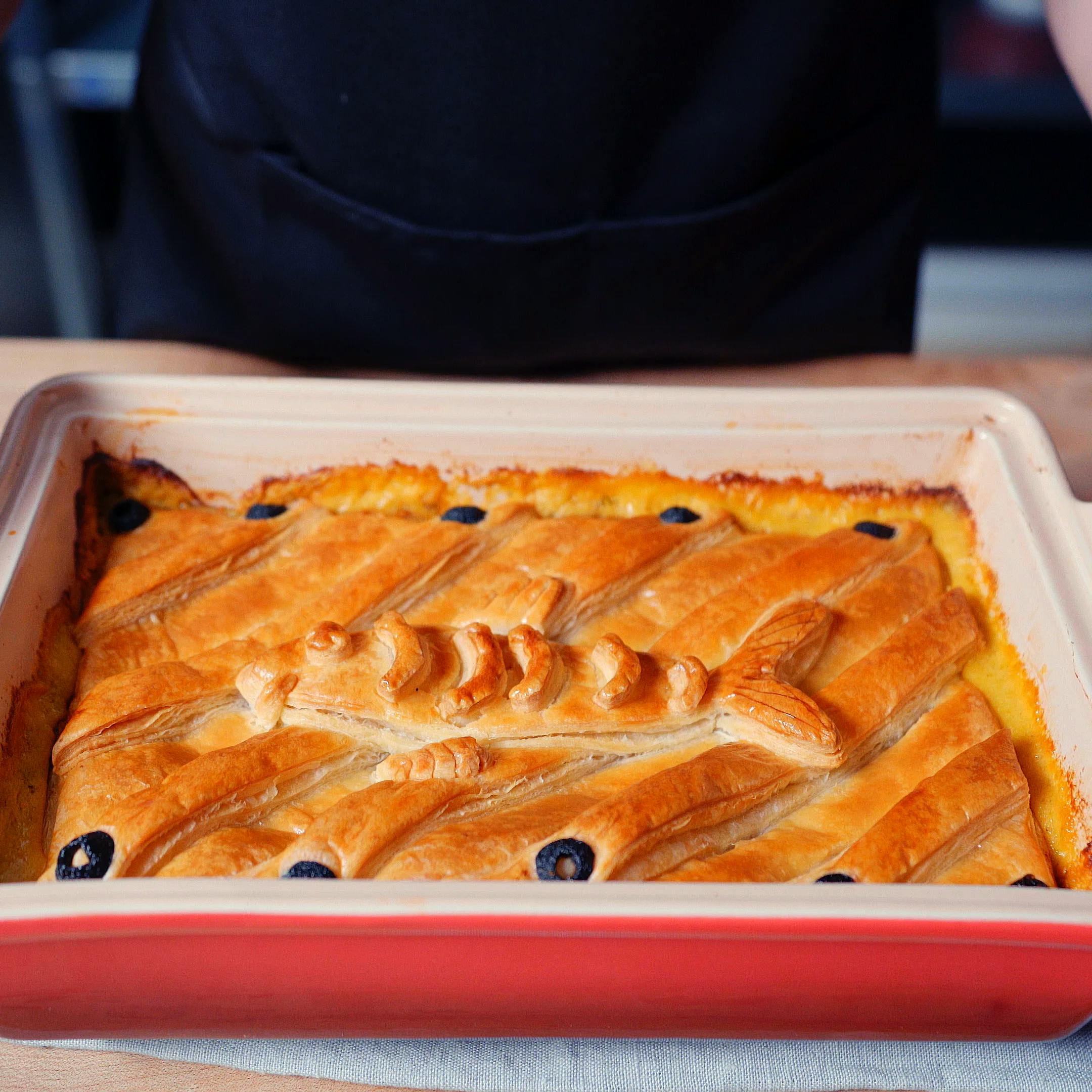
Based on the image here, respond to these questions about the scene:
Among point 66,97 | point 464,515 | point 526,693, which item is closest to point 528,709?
point 526,693

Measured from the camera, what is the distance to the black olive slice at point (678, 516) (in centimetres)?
125

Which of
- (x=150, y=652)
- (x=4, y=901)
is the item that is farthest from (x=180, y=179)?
(x=4, y=901)

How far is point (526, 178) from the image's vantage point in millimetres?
1392

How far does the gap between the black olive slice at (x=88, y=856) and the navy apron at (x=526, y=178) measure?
808 mm

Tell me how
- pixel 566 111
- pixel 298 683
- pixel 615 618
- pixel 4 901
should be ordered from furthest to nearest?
pixel 566 111 < pixel 615 618 < pixel 298 683 < pixel 4 901

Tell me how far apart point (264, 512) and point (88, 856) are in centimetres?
46

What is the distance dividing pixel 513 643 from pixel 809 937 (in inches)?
15.8

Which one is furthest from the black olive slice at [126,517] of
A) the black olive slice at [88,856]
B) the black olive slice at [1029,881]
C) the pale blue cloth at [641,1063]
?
the black olive slice at [1029,881]

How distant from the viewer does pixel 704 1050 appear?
924 mm

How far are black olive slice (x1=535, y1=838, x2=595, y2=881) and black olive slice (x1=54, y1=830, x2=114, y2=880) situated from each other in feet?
1.16

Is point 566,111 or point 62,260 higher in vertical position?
point 566,111

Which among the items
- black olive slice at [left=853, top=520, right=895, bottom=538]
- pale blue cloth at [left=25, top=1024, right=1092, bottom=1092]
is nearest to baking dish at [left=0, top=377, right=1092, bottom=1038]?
pale blue cloth at [left=25, top=1024, right=1092, bottom=1092]

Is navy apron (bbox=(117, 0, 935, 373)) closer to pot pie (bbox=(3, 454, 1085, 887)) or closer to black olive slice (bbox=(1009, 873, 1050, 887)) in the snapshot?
pot pie (bbox=(3, 454, 1085, 887))

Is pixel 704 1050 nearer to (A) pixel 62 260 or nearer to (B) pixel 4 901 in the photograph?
(B) pixel 4 901
